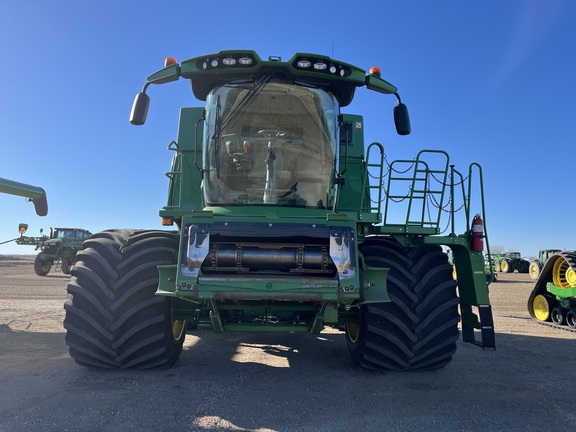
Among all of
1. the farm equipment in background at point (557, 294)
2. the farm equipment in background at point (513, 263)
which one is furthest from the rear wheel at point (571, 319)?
the farm equipment in background at point (513, 263)

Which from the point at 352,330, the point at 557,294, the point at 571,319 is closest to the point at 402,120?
the point at 352,330

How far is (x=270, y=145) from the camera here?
15.1ft

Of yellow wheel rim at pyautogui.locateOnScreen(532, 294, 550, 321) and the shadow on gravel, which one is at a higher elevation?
yellow wheel rim at pyautogui.locateOnScreen(532, 294, 550, 321)

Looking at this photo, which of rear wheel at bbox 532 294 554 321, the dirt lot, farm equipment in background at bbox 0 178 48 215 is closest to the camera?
the dirt lot

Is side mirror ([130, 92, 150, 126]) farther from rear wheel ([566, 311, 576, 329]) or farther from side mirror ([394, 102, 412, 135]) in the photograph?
rear wheel ([566, 311, 576, 329])

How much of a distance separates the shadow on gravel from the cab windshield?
1887 mm

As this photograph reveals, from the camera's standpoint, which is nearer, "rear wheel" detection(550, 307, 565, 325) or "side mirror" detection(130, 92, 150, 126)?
"side mirror" detection(130, 92, 150, 126)

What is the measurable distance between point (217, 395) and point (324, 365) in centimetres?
169

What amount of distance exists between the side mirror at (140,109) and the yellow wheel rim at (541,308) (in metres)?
9.82

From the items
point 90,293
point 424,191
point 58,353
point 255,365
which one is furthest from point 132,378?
point 424,191

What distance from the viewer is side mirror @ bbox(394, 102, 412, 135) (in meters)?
4.80

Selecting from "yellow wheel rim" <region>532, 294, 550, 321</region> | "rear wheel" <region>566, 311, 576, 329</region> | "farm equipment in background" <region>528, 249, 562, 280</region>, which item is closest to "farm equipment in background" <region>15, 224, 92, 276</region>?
"yellow wheel rim" <region>532, 294, 550, 321</region>

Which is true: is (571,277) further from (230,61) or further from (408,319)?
(230,61)

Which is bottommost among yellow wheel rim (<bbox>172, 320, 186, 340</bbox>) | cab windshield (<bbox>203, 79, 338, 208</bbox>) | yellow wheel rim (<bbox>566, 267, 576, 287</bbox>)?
yellow wheel rim (<bbox>172, 320, 186, 340</bbox>)
